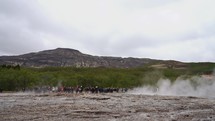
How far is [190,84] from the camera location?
8400 centimetres

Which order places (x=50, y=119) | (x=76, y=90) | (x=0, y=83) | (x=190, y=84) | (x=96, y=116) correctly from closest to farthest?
(x=50, y=119) < (x=96, y=116) < (x=76, y=90) < (x=190, y=84) < (x=0, y=83)

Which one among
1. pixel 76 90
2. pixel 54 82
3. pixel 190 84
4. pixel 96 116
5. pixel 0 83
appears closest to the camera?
pixel 96 116

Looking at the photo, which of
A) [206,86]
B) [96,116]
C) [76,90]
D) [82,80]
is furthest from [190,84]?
[96,116]

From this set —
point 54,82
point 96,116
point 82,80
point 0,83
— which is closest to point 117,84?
point 82,80

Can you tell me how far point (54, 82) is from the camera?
337ft

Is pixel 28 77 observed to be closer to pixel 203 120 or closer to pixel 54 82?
pixel 54 82

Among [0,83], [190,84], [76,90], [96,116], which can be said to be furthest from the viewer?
[0,83]

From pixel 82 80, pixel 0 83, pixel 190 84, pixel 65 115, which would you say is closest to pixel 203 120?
pixel 65 115

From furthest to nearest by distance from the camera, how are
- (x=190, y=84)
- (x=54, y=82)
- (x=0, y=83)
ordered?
1. (x=54, y=82)
2. (x=0, y=83)
3. (x=190, y=84)

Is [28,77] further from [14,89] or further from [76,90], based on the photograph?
[76,90]

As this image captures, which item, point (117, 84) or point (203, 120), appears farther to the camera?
point (117, 84)

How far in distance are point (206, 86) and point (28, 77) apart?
42227 millimetres

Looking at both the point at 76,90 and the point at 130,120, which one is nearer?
the point at 130,120

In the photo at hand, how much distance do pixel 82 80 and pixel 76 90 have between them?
33.1 metres
